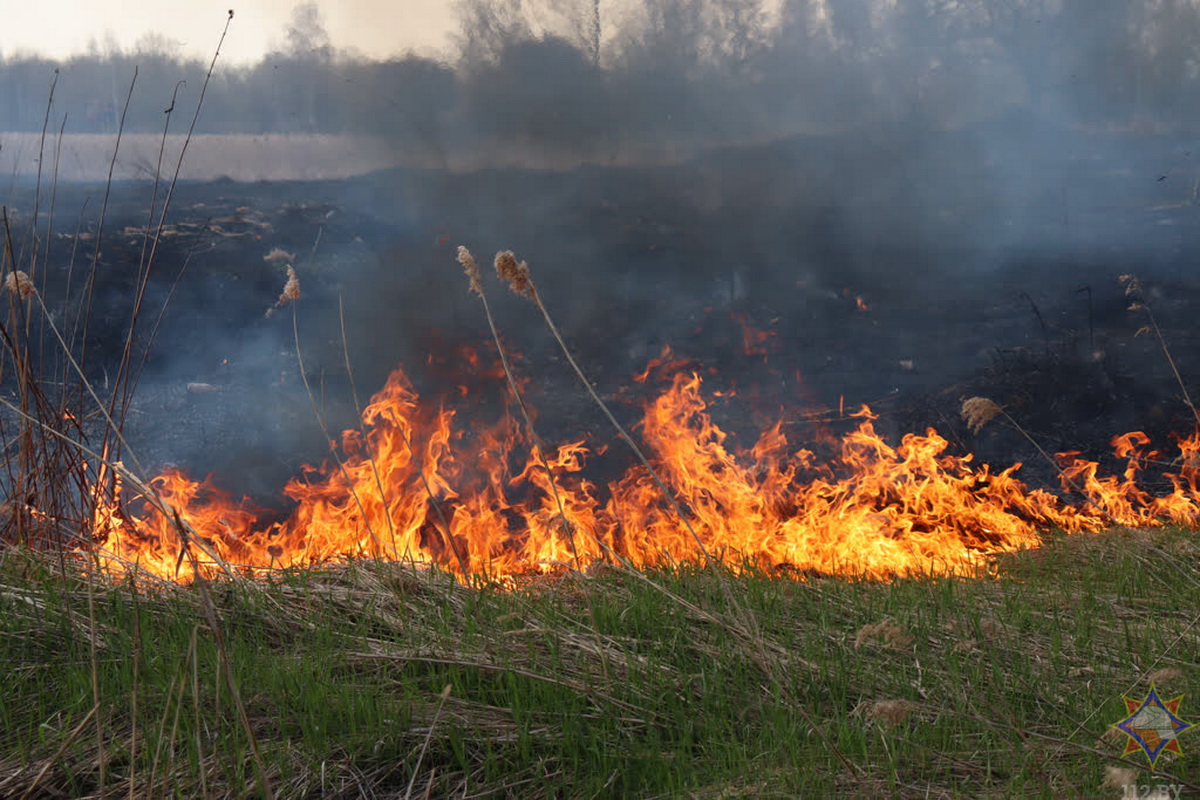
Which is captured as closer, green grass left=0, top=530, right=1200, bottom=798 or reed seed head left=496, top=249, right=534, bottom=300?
green grass left=0, top=530, right=1200, bottom=798

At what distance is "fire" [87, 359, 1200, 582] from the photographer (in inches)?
218

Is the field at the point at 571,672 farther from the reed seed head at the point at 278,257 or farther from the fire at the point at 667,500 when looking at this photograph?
the reed seed head at the point at 278,257

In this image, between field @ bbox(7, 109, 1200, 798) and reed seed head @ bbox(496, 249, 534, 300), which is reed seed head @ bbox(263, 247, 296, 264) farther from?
reed seed head @ bbox(496, 249, 534, 300)

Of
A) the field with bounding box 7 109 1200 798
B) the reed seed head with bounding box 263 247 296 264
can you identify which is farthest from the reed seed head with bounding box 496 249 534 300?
the reed seed head with bounding box 263 247 296 264

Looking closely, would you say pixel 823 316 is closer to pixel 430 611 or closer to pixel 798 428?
pixel 798 428

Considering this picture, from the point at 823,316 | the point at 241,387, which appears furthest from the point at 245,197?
the point at 823,316

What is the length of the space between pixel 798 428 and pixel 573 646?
5.16m

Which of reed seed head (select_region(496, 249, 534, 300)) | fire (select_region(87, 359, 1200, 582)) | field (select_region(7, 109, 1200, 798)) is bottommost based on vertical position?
fire (select_region(87, 359, 1200, 582))

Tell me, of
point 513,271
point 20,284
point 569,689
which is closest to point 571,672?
point 569,689

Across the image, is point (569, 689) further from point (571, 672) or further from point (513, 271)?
point (513, 271)

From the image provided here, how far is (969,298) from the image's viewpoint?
8.82 metres

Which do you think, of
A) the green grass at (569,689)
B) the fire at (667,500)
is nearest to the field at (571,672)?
the green grass at (569,689)

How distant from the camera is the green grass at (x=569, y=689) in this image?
6.46ft

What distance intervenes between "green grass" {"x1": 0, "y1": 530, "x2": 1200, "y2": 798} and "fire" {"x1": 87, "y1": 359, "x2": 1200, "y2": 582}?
2.03 m
